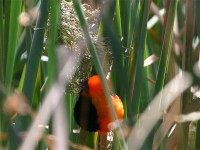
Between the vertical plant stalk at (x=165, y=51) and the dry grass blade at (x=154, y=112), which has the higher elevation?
the vertical plant stalk at (x=165, y=51)

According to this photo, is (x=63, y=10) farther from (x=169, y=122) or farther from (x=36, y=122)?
(x=36, y=122)

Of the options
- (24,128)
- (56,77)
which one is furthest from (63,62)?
(24,128)

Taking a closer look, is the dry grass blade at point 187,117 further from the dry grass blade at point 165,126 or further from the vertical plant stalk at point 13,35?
the vertical plant stalk at point 13,35

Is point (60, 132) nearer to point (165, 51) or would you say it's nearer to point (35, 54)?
point (35, 54)

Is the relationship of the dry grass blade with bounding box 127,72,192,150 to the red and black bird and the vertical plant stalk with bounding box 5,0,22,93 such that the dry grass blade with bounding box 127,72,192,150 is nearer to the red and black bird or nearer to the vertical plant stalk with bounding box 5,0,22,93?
the red and black bird

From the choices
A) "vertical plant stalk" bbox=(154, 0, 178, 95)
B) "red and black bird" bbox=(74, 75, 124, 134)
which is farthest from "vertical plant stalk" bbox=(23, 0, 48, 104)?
"vertical plant stalk" bbox=(154, 0, 178, 95)

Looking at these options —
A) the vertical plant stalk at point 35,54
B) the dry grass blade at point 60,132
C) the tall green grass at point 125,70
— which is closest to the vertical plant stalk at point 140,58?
the tall green grass at point 125,70

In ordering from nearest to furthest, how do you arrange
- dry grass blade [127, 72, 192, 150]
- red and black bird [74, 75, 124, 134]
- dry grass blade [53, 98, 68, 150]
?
1. dry grass blade [53, 98, 68, 150]
2. dry grass blade [127, 72, 192, 150]
3. red and black bird [74, 75, 124, 134]
